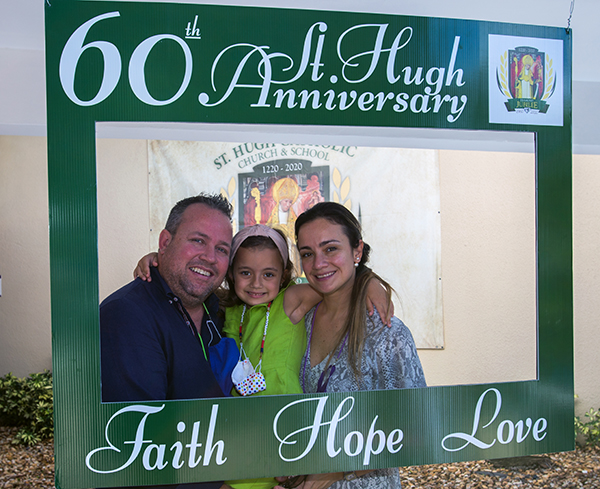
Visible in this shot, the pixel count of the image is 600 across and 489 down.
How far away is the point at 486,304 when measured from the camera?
387 centimetres

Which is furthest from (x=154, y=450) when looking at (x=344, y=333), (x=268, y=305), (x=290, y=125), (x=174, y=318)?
(x=290, y=125)

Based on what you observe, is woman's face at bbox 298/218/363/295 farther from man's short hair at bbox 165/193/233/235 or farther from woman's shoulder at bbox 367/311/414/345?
man's short hair at bbox 165/193/233/235

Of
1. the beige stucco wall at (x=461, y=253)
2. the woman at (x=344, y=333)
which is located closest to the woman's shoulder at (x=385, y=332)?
the woman at (x=344, y=333)

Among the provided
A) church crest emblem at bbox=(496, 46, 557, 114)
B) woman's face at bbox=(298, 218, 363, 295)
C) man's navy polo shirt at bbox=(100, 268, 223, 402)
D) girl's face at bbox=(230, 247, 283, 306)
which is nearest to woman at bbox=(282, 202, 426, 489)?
woman's face at bbox=(298, 218, 363, 295)

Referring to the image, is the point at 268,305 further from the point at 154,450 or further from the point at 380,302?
the point at 154,450

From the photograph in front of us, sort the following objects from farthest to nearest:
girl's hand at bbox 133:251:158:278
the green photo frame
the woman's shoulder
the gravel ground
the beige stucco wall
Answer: the gravel ground
the beige stucco wall
the woman's shoulder
girl's hand at bbox 133:251:158:278
the green photo frame

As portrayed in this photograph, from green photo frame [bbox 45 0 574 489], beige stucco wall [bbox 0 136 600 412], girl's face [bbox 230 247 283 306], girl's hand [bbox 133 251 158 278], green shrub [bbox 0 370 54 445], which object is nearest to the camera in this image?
green photo frame [bbox 45 0 574 489]

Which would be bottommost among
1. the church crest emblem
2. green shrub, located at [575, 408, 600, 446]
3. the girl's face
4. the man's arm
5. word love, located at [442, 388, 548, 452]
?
green shrub, located at [575, 408, 600, 446]

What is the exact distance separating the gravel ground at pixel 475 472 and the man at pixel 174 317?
307 centimetres

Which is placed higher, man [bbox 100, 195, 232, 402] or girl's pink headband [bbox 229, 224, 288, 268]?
girl's pink headband [bbox 229, 224, 288, 268]

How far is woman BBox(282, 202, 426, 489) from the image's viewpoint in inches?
90.7

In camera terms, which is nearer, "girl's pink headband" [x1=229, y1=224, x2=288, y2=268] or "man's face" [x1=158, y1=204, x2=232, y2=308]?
"man's face" [x1=158, y1=204, x2=232, y2=308]

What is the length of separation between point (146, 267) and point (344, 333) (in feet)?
3.35

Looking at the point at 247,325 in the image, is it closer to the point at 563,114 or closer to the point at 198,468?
the point at 198,468
